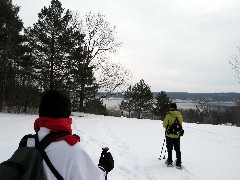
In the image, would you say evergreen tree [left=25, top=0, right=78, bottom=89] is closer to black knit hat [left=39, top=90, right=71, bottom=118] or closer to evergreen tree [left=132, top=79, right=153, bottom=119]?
black knit hat [left=39, top=90, right=71, bottom=118]

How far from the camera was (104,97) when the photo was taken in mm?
40062

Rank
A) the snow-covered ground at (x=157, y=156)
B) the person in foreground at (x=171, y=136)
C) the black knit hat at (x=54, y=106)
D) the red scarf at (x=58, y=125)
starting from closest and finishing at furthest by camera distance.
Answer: the red scarf at (x=58, y=125)
the black knit hat at (x=54, y=106)
the snow-covered ground at (x=157, y=156)
the person in foreground at (x=171, y=136)

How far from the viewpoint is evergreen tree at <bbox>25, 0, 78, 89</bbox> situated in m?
27.4

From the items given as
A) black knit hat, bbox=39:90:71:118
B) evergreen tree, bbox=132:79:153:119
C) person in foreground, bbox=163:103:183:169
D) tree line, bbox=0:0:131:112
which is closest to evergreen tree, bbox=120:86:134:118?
evergreen tree, bbox=132:79:153:119

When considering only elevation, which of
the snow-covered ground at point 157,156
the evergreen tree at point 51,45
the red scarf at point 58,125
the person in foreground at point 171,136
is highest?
the evergreen tree at point 51,45

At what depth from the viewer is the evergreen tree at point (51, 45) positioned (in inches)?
1077

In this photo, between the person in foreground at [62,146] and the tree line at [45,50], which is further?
the tree line at [45,50]

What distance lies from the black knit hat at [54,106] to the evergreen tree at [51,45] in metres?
25.7

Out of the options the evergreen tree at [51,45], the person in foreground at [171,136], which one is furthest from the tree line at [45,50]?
the person in foreground at [171,136]

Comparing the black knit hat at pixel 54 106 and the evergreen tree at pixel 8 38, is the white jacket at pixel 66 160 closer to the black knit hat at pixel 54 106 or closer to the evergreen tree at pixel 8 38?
the black knit hat at pixel 54 106

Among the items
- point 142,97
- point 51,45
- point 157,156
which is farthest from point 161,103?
point 157,156

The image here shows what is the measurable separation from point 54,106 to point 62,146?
1.13ft

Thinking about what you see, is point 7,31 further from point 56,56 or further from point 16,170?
point 16,170

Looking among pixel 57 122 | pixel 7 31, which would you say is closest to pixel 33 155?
pixel 57 122
